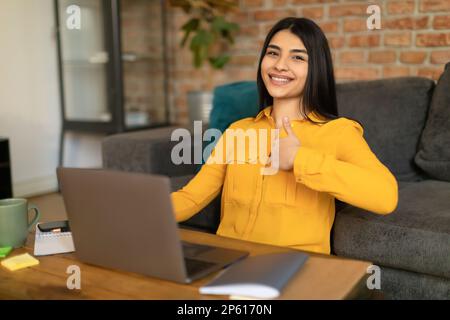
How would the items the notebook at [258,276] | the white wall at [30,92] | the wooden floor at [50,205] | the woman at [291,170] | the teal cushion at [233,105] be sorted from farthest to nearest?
the white wall at [30,92] → the wooden floor at [50,205] → the teal cushion at [233,105] → the woman at [291,170] → the notebook at [258,276]

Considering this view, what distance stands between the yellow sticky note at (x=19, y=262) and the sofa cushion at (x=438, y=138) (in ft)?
4.59

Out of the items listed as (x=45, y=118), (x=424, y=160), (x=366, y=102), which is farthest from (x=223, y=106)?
(x=45, y=118)

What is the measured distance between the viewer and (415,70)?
8.13 feet

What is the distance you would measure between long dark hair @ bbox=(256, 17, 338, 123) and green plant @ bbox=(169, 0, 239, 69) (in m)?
1.59

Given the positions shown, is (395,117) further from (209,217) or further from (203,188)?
(203,188)

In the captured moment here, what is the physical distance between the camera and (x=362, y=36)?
261cm

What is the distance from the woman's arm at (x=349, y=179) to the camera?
1058 mm

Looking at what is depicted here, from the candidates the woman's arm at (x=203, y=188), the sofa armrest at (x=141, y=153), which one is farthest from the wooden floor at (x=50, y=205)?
the woman's arm at (x=203, y=188)

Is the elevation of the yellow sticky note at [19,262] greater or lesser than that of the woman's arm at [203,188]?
lesser

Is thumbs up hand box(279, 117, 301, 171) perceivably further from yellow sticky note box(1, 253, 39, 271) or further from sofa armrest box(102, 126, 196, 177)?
sofa armrest box(102, 126, 196, 177)

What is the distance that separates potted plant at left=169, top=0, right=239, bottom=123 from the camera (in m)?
2.85

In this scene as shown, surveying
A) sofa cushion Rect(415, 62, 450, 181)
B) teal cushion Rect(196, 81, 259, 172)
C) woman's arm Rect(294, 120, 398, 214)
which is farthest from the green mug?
sofa cushion Rect(415, 62, 450, 181)

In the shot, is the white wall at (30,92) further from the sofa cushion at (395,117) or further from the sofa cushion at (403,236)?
the sofa cushion at (403,236)
